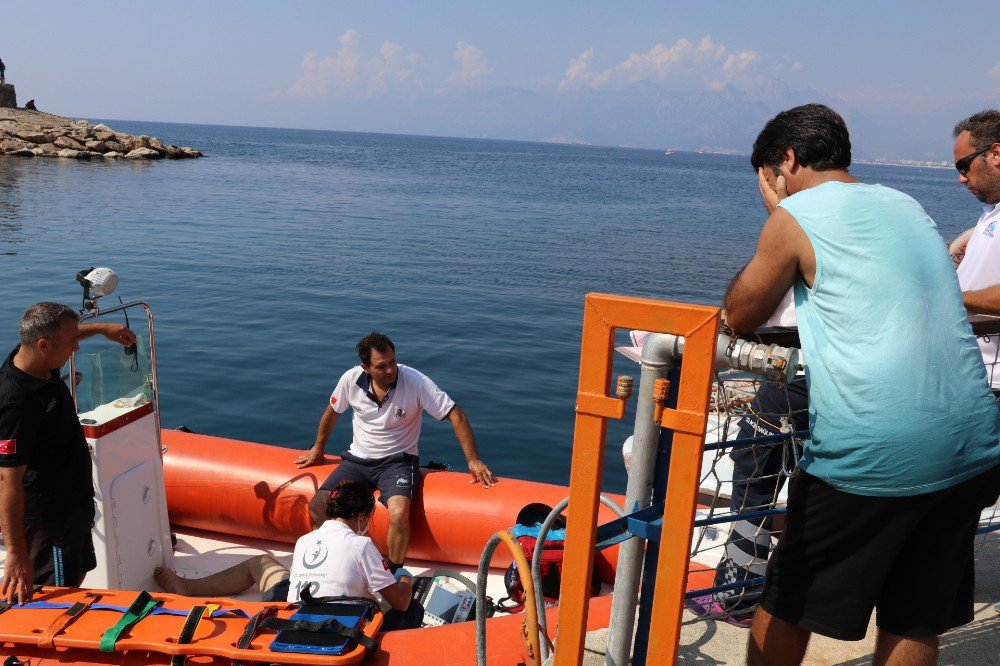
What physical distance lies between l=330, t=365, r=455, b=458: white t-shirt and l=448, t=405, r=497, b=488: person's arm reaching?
66mm

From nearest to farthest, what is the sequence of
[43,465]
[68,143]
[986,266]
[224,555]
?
[986,266] < [43,465] < [224,555] < [68,143]

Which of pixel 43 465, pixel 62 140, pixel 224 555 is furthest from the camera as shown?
pixel 62 140

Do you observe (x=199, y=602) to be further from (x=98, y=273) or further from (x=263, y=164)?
(x=263, y=164)

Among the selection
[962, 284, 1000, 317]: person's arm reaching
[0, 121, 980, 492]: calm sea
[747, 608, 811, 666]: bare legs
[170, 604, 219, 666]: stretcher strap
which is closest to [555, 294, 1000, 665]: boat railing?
[747, 608, 811, 666]: bare legs

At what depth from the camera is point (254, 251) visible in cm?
1898

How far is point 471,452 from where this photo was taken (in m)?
4.67

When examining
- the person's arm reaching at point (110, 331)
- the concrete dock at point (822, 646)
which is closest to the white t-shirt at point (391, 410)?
the person's arm reaching at point (110, 331)

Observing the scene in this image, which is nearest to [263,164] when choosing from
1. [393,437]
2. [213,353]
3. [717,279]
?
[717,279]

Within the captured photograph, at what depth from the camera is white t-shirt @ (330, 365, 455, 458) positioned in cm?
466

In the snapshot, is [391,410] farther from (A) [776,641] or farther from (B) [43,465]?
(A) [776,641]

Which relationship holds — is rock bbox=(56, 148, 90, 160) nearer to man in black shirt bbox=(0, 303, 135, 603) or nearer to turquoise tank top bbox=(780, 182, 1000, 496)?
man in black shirt bbox=(0, 303, 135, 603)

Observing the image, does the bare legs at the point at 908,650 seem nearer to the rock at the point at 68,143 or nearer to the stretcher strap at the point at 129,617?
the stretcher strap at the point at 129,617

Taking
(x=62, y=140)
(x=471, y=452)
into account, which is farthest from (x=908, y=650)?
(x=62, y=140)

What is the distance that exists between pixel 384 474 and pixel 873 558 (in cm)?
327
